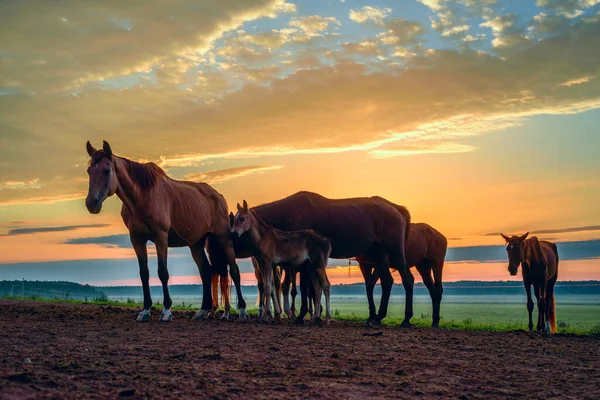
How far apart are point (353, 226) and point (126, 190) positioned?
16.7 ft

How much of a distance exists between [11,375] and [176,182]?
8.86 metres

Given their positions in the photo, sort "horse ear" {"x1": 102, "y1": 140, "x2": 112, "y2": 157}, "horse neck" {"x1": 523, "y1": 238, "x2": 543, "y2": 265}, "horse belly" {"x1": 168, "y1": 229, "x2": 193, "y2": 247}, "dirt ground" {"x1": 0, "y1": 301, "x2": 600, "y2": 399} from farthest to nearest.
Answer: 1. "horse neck" {"x1": 523, "y1": 238, "x2": 543, "y2": 265}
2. "horse belly" {"x1": 168, "y1": 229, "x2": 193, "y2": 247}
3. "horse ear" {"x1": 102, "y1": 140, "x2": 112, "y2": 157}
4. "dirt ground" {"x1": 0, "y1": 301, "x2": 600, "y2": 399}

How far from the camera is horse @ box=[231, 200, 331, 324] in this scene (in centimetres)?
1316

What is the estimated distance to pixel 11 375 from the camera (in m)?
5.87

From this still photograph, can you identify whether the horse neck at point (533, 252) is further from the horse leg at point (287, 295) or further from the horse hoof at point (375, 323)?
the horse leg at point (287, 295)

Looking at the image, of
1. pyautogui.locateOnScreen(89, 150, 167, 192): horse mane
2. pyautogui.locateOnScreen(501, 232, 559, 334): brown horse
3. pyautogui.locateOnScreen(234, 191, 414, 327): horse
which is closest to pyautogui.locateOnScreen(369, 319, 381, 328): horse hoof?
pyautogui.locateOnScreen(234, 191, 414, 327): horse

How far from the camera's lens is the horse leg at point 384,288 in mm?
14711

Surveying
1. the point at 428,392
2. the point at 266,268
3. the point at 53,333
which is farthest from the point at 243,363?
the point at 266,268

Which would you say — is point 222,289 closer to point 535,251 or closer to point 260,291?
point 260,291

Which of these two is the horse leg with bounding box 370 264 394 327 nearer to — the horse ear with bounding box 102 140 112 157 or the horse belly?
the horse belly

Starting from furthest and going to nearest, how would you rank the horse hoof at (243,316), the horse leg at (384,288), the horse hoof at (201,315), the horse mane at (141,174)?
1. the horse leg at (384,288)
2. the horse hoof at (201,315)
3. the horse hoof at (243,316)
4. the horse mane at (141,174)

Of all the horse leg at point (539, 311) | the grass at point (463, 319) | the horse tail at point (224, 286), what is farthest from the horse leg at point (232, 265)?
the horse leg at point (539, 311)

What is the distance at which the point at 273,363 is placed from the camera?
7.59 metres

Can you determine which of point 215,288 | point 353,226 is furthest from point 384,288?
point 215,288
